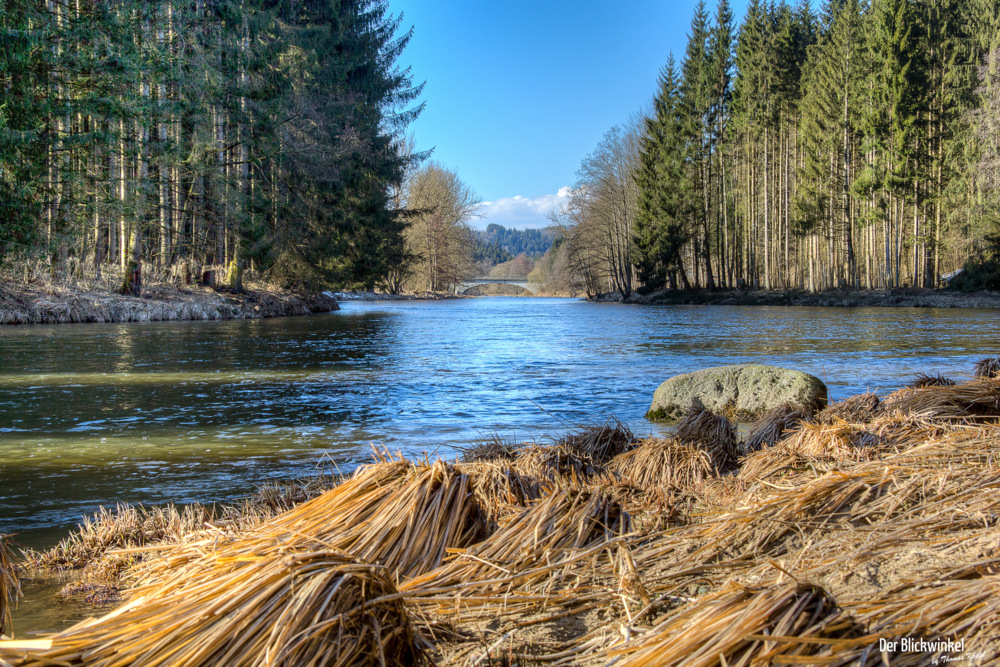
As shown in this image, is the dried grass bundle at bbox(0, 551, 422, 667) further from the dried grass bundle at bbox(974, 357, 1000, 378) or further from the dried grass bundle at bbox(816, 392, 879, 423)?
the dried grass bundle at bbox(974, 357, 1000, 378)

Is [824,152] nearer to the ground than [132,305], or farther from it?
farther from it

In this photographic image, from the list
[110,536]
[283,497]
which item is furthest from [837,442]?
[110,536]

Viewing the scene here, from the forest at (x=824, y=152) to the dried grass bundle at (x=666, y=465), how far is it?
2897 cm

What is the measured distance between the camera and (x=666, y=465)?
4.43 meters

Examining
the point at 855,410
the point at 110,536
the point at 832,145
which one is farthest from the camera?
Answer: the point at 832,145

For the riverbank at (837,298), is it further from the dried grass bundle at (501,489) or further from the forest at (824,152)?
the dried grass bundle at (501,489)

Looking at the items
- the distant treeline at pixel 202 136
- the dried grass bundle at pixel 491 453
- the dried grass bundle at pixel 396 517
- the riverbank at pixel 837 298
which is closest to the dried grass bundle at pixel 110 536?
the dried grass bundle at pixel 396 517

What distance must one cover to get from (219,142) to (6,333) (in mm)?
8856

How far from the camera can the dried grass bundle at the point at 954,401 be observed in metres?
4.99

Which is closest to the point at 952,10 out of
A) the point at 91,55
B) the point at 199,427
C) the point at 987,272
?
the point at 987,272

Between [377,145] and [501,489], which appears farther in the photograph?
[377,145]

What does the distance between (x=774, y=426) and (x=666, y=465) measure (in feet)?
5.79

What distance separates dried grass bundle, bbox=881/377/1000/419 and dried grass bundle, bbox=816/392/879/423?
144 mm

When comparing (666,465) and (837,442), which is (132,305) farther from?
(837,442)
